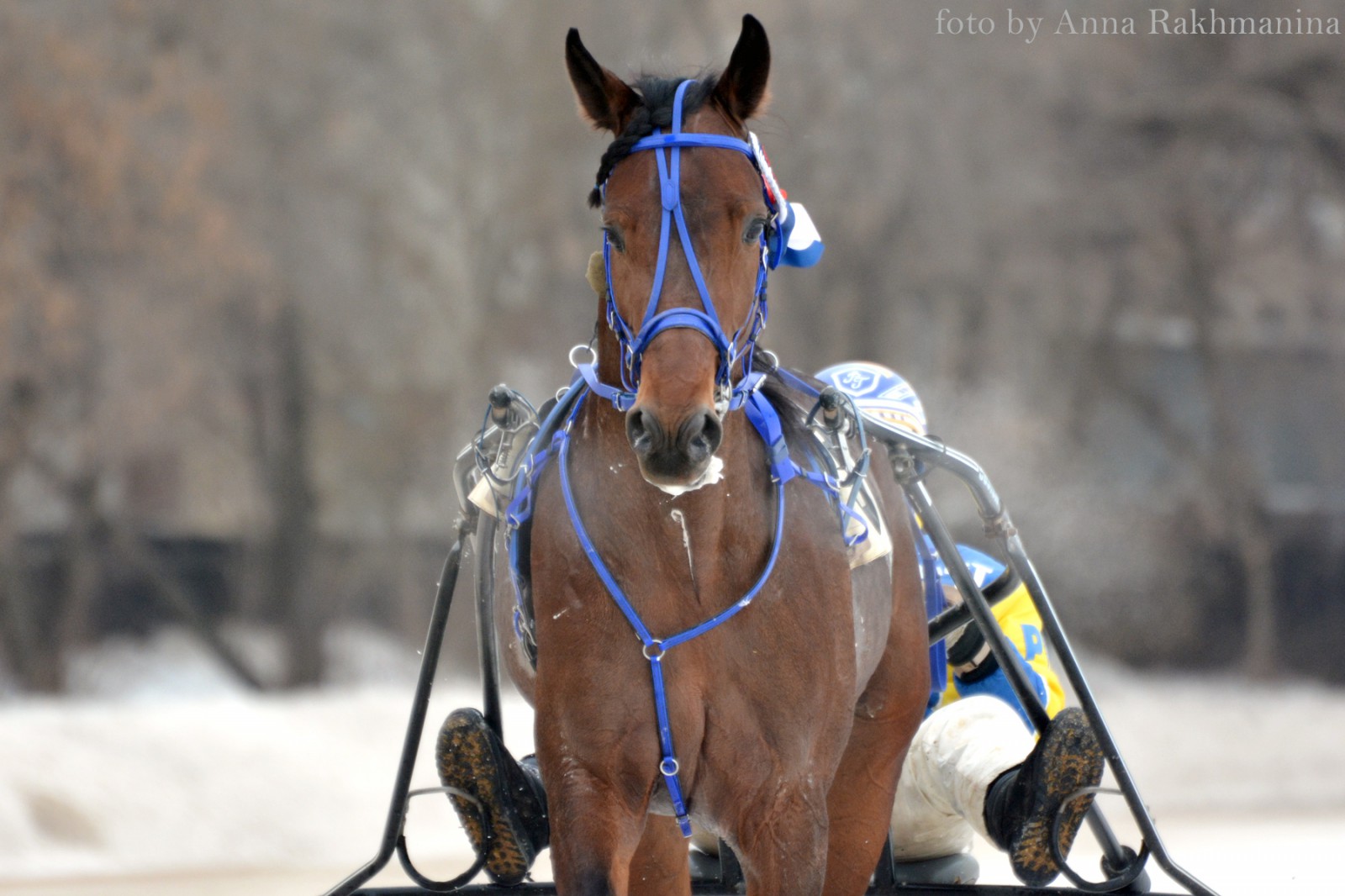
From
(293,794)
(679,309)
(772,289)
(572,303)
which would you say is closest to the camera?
(679,309)

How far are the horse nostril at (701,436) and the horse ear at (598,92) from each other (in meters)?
0.58

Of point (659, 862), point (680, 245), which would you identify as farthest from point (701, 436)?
point (659, 862)

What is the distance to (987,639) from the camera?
3375 mm

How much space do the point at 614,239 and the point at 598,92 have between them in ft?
0.97

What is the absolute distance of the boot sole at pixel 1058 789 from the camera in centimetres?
312

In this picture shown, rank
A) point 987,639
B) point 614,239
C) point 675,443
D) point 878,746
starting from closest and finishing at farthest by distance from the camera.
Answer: point 675,443 → point 614,239 → point 878,746 → point 987,639

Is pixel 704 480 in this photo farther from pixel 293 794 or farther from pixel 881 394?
pixel 293 794

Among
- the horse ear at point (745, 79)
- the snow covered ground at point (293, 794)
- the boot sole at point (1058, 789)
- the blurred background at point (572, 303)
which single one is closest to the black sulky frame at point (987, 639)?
the boot sole at point (1058, 789)

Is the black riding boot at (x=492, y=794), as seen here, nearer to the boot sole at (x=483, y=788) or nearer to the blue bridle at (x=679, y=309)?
the boot sole at (x=483, y=788)

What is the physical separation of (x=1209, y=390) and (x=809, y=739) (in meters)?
12.3

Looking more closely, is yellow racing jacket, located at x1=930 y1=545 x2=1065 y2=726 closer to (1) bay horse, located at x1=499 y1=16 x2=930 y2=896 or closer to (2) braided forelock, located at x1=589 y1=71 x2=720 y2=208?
(1) bay horse, located at x1=499 y1=16 x2=930 y2=896

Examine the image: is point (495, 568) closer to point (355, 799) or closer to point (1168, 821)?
point (355, 799)

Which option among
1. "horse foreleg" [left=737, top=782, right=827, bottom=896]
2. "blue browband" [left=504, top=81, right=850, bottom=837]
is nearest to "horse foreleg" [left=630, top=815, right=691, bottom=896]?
"blue browband" [left=504, top=81, right=850, bottom=837]

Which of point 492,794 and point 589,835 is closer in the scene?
point 589,835
